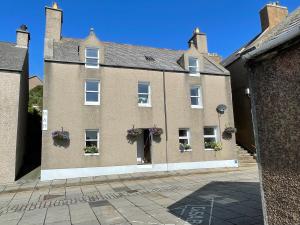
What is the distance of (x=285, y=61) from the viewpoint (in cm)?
433

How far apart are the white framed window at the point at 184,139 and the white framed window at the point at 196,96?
206cm

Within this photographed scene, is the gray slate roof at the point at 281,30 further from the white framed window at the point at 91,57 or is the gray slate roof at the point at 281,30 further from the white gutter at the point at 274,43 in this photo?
the white framed window at the point at 91,57

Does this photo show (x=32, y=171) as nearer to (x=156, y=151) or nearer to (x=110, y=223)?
(x=156, y=151)

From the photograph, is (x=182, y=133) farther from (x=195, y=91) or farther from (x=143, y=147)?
(x=195, y=91)

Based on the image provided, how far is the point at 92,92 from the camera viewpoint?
1784cm

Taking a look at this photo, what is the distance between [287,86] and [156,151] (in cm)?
1448

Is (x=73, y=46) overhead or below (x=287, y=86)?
overhead

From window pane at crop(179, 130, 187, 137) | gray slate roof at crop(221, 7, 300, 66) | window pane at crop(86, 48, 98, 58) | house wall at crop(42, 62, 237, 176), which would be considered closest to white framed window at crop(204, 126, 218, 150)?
house wall at crop(42, 62, 237, 176)

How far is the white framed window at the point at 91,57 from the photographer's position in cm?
1809

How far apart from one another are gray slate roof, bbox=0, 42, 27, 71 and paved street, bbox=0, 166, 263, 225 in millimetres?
7434

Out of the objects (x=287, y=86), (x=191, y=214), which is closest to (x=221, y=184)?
(x=191, y=214)

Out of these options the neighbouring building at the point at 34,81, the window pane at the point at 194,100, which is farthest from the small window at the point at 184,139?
the neighbouring building at the point at 34,81

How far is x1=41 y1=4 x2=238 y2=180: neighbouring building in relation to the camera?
16641mm

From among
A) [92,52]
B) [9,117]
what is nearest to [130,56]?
[92,52]
